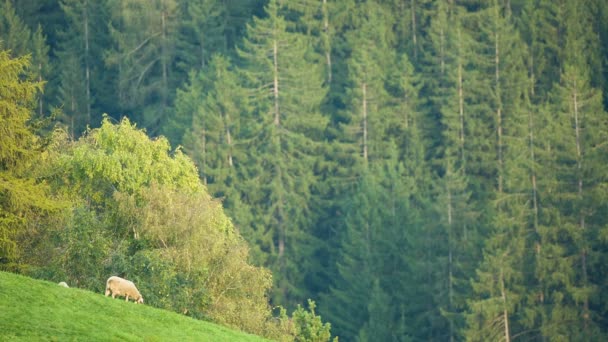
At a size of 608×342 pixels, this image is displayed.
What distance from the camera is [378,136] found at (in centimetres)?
14500

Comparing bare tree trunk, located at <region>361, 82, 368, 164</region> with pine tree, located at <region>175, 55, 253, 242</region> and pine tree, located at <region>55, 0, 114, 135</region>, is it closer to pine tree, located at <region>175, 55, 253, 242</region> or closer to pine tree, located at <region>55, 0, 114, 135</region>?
pine tree, located at <region>175, 55, 253, 242</region>

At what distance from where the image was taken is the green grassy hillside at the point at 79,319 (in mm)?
45625

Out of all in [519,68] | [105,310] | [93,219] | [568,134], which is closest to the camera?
[105,310]

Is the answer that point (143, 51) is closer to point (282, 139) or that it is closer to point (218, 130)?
point (218, 130)

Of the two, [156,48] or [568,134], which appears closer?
[568,134]

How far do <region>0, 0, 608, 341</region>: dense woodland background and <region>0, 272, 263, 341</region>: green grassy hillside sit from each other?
78.4 feet

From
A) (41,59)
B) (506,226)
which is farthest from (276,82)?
(506,226)

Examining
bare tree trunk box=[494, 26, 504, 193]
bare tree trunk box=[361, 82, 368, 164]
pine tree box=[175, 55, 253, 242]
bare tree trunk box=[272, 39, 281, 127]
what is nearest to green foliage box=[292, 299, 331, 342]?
pine tree box=[175, 55, 253, 242]

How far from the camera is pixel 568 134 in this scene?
12619cm

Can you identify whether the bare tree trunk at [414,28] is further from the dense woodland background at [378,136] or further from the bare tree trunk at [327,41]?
the bare tree trunk at [327,41]

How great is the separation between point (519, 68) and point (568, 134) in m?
22.5

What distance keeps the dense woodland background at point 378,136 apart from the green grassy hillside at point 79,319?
23883mm

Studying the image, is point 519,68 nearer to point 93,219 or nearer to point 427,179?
point 427,179

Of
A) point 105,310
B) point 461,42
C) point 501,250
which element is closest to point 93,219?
point 105,310
